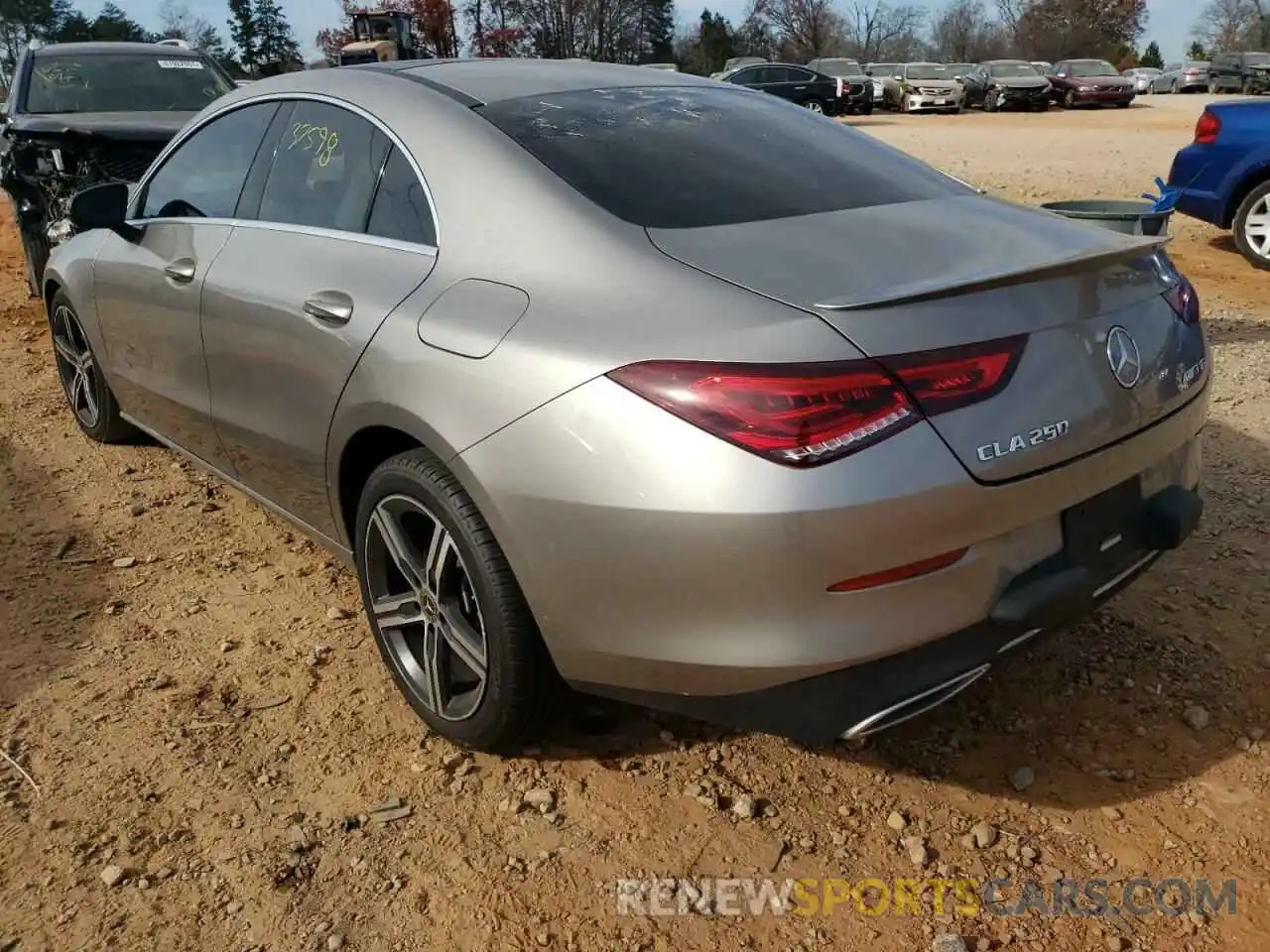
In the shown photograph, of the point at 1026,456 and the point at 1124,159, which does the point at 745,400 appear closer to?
the point at 1026,456

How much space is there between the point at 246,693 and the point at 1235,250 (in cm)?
887

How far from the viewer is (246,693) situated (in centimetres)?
292

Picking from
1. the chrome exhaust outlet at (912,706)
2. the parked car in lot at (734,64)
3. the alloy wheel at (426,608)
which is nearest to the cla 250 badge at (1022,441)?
the chrome exhaust outlet at (912,706)

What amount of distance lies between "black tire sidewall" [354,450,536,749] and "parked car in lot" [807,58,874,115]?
28.3 meters

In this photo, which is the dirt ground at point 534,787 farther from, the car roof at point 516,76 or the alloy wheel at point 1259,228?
the alloy wheel at point 1259,228

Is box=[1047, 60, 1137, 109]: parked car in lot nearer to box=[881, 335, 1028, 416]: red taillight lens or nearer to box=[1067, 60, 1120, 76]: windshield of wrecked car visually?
box=[1067, 60, 1120, 76]: windshield of wrecked car

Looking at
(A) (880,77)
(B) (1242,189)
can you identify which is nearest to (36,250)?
(B) (1242,189)

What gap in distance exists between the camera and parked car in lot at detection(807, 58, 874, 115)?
28.8 metres

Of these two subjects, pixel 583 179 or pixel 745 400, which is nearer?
pixel 745 400

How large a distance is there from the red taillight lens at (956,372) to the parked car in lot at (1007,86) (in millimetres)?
30294

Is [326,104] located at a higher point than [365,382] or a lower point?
higher

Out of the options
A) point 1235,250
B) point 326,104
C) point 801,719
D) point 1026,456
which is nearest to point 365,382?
point 326,104

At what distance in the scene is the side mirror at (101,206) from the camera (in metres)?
3.69

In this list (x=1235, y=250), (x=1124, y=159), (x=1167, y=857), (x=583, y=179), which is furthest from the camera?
(x=1124, y=159)
